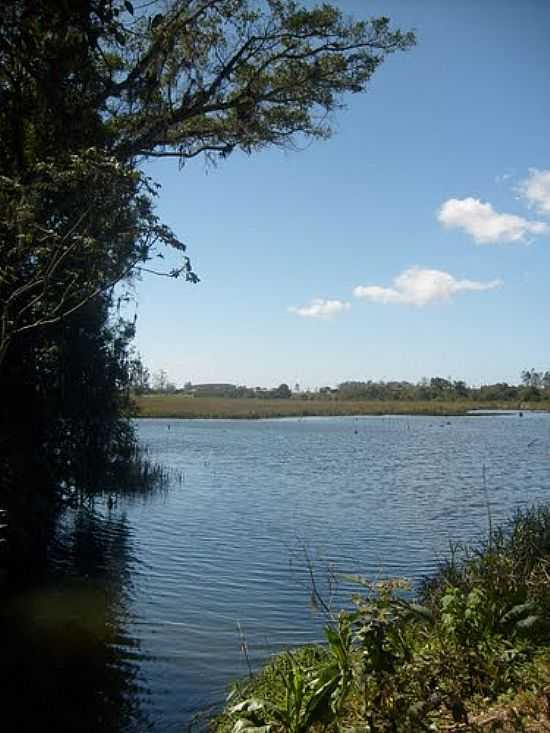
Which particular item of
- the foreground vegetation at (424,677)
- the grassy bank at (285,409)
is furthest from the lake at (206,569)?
the grassy bank at (285,409)

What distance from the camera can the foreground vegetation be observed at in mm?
4084

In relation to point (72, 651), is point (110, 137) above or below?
above

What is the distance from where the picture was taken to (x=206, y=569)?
12.6 metres

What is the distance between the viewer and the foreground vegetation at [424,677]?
4084 millimetres

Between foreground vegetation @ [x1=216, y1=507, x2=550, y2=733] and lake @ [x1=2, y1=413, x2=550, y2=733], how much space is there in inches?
75.4

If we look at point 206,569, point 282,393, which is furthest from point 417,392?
point 206,569

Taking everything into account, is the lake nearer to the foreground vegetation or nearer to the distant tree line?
the foreground vegetation

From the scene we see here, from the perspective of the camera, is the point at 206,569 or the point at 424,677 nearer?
the point at 424,677

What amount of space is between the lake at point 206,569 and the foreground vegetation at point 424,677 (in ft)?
6.28

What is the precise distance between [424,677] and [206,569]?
864 centimetres

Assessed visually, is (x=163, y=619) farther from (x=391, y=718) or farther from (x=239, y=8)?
(x=239, y=8)

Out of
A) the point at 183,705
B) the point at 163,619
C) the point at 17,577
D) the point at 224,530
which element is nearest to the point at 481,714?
the point at 183,705

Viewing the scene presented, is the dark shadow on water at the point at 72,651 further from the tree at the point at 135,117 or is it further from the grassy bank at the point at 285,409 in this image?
the grassy bank at the point at 285,409

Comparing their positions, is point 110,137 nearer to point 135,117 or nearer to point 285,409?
point 135,117
